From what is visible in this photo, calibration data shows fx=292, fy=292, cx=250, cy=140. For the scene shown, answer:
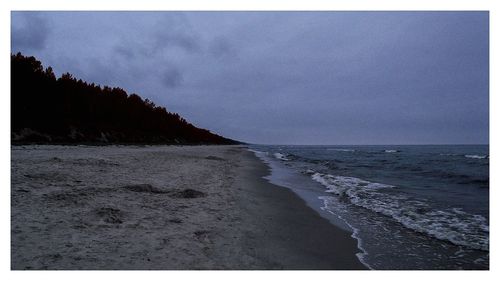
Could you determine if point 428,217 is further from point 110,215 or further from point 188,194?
point 110,215

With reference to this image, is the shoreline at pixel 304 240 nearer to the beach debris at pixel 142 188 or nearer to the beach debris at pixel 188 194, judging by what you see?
the beach debris at pixel 188 194

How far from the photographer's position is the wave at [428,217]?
267 inches

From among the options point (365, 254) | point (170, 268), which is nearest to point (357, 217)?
point (365, 254)

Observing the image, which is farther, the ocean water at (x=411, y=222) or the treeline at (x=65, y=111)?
the treeline at (x=65, y=111)

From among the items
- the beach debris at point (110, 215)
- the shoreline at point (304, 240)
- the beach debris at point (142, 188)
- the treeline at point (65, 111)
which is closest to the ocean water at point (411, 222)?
the shoreline at point (304, 240)

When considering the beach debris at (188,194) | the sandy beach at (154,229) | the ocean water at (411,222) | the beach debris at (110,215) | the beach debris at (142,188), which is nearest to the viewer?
the sandy beach at (154,229)

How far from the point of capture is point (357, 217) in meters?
8.45

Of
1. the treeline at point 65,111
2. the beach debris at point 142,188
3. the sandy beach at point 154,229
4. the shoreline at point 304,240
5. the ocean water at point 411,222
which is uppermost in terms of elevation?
the treeline at point 65,111

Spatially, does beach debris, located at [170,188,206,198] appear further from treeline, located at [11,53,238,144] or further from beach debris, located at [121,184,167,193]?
treeline, located at [11,53,238,144]

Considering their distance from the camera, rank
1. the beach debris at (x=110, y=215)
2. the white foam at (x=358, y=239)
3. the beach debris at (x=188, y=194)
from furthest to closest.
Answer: the beach debris at (x=188, y=194) → the beach debris at (x=110, y=215) → the white foam at (x=358, y=239)

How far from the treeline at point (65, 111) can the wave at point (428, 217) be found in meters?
27.2

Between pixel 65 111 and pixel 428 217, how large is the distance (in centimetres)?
4193

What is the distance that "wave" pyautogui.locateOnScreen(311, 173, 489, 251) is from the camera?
6789 mm
